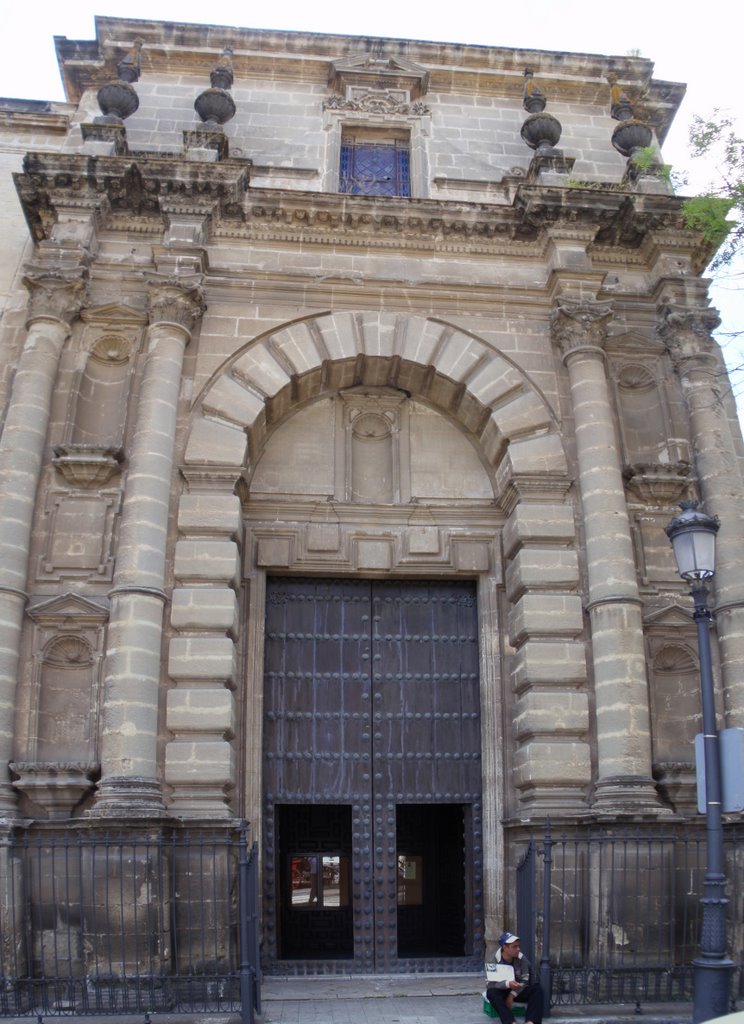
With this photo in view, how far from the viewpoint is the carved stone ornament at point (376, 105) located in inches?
618

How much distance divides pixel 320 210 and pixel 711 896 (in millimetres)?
10247

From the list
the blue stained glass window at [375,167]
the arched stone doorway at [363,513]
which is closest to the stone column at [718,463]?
the arched stone doorway at [363,513]

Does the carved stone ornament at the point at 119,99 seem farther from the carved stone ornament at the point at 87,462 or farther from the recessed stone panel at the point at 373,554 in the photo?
the recessed stone panel at the point at 373,554

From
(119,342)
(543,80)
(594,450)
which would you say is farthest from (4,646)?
(543,80)

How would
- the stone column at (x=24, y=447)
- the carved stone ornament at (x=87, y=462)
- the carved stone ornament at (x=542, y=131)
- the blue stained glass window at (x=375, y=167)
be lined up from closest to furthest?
the stone column at (x=24, y=447)
the carved stone ornament at (x=87, y=462)
the carved stone ornament at (x=542, y=131)
the blue stained glass window at (x=375, y=167)

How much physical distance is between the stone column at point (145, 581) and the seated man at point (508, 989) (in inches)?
150

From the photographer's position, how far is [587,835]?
10.1 meters

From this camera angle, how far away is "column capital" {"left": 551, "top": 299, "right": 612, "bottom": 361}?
12.8 m

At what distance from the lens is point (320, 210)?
44.1 feet

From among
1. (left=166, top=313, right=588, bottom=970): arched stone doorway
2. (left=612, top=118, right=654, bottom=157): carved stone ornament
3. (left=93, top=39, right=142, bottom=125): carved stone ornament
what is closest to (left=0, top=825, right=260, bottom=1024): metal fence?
(left=166, top=313, right=588, bottom=970): arched stone doorway

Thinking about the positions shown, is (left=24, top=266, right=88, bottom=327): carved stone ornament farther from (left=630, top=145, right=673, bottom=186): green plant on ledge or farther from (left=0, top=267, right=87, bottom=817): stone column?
(left=630, top=145, right=673, bottom=186): green plant on ledge

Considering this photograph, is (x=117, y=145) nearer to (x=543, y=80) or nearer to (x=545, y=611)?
(x=543, y=80)

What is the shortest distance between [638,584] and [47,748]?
295 inches

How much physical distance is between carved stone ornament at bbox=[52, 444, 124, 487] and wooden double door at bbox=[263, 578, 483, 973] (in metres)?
2.67
